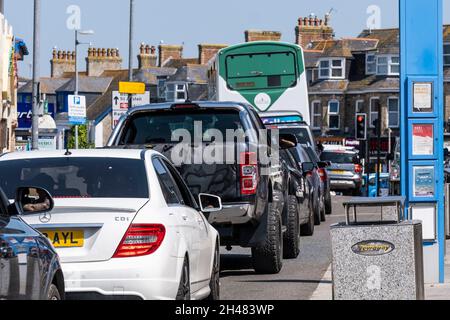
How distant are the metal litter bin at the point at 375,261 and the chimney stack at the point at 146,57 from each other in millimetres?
95229

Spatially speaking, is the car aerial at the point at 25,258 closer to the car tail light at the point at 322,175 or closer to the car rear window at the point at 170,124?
the car rear window at the point at 170,124

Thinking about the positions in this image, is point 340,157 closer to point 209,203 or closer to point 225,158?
point 225,158

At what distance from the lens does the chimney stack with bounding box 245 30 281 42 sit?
9056 centimetres

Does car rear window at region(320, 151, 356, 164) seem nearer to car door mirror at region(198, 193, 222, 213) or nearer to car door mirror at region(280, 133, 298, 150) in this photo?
car door mirror at region(280, 133, 298, 150)

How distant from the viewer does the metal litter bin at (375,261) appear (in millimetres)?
10812

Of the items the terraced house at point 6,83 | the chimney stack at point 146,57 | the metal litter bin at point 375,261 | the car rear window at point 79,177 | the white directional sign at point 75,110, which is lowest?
the metal litter bin at point 375,261

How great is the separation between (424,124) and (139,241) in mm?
5625

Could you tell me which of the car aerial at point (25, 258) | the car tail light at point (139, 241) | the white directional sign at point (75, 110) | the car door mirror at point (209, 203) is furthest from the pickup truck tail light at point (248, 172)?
the white directional sign at point (75, 110)

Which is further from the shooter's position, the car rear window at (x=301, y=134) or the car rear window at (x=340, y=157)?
the car rear window at (x=340, y=157)

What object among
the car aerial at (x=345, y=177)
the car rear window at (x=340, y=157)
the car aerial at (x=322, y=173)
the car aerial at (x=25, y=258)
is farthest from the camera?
the car rear window at (x=340, y=157)

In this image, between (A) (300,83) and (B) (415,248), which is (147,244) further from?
(A) (300,83)

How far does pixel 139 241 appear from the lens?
30.7 ft
